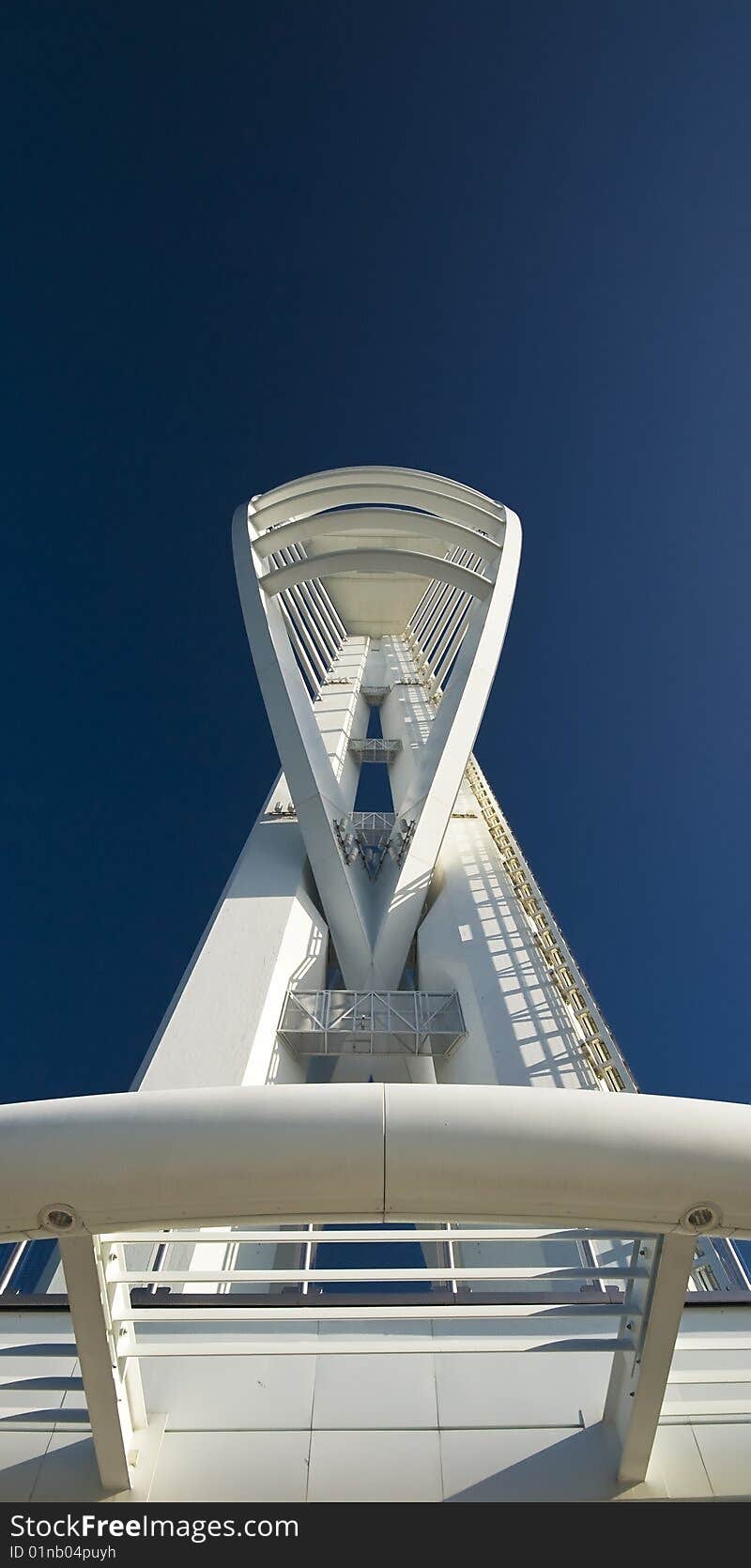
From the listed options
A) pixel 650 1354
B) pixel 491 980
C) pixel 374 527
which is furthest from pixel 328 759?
pixel 650 1354

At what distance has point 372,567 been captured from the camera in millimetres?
17812

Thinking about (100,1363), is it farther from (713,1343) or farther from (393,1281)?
(713,1343)

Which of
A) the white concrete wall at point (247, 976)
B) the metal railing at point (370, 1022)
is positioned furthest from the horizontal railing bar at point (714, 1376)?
the metal railing at point (370, 1022)

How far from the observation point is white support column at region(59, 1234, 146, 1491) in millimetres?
3105

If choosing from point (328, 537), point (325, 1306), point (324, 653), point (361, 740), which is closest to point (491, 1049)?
point (325, 1306)

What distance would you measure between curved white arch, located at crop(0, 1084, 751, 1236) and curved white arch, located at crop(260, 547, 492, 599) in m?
15.3

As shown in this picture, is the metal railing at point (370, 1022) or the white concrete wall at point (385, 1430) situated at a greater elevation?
the metal railing at point (370, 1022)

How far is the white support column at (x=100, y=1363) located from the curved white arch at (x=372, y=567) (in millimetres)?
15333

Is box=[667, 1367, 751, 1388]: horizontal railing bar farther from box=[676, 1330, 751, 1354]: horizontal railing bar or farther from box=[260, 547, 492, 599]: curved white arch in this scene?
box=[260, 547, 492, 599]: curved white arch

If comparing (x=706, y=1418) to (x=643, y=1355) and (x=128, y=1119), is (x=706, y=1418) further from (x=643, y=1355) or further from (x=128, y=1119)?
(x=128, y=1119)

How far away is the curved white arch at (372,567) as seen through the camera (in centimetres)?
1711

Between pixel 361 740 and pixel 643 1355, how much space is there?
17.6 m

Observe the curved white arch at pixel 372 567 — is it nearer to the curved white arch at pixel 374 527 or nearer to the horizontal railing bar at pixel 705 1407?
the curved white arch at pixel 374 527

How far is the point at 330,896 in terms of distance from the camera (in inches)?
529
